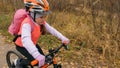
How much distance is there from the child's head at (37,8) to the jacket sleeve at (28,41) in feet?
0.52

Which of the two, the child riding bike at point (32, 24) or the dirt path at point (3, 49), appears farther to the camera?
the dirt path at point (3, 49)

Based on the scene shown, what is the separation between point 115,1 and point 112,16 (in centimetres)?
42

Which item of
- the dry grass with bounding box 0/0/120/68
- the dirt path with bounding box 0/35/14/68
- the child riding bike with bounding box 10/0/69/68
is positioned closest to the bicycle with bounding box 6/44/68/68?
the child riding bike with bounding box 10/0/69/68

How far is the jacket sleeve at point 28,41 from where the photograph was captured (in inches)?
127

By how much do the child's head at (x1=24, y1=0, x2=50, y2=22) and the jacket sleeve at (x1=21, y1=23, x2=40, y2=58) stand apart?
0.16m

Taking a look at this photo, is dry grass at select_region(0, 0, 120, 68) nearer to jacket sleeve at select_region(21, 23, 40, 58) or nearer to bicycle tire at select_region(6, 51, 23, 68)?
bicycle tire at select_region(6, 51, 23, 68)

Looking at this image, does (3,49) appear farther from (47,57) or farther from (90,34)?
(47,57)

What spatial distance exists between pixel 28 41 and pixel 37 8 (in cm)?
41

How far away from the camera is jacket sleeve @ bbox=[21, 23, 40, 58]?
3.22 m

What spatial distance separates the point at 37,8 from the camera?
341 centimetres

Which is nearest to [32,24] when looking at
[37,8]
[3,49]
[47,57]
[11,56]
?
[37,8]

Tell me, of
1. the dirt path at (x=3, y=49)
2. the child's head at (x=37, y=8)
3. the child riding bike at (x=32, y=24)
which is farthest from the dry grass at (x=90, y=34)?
the child's head at (x=37, y=8)

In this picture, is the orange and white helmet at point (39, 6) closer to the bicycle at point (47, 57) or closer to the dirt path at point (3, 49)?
the bicycle at point (47, 57)

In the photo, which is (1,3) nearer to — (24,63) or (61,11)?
(61,11)
